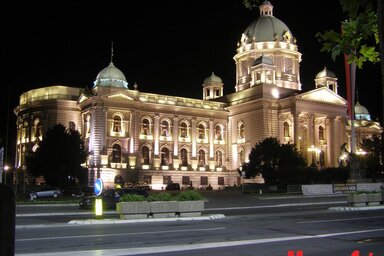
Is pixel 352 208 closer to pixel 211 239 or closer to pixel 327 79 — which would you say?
pixel 211 239

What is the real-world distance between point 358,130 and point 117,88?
61.3 metres

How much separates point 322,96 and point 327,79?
11.3 m

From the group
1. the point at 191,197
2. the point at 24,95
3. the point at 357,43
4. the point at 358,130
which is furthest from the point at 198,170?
the point at 357,43

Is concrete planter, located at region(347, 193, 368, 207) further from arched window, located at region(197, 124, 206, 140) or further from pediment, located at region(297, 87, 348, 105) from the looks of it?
arched window, located at region(197, 124, 206, 140)

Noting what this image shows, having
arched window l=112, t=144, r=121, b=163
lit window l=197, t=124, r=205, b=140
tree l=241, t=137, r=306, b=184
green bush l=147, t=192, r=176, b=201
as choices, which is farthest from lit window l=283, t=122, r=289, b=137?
green bush l=147, t=192, r=176, b=201

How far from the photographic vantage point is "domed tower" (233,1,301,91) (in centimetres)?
9725

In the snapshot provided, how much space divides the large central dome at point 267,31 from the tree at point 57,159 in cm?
4763

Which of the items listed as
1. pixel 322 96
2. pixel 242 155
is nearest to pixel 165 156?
pixel 242 155

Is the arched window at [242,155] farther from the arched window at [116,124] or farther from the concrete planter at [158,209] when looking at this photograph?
the concrete planter at [158,209]

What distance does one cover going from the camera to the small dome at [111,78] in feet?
280

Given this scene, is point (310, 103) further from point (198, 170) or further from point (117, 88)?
point (117, 88)

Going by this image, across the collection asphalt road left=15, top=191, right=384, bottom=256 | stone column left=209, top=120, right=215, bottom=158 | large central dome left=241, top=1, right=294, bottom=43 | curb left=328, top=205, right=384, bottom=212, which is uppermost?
large central dome left=241, top=1, right=294, bottom=43

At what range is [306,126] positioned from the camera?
3516 inches

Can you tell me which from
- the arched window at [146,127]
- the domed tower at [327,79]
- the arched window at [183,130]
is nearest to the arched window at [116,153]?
the arched window at [146,127]
